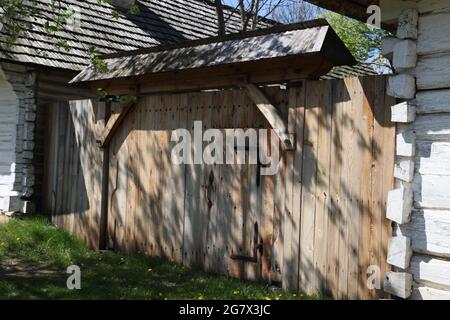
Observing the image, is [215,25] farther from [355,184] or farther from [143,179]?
[355,184]

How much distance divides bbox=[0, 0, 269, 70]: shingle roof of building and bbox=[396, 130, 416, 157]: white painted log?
17.1ft

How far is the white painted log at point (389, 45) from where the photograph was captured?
15.9 feet

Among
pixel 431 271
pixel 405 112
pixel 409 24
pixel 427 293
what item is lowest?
pixel 427 293

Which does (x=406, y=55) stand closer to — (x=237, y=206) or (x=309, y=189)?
(x=309, y=189)

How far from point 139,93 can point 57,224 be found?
2.73 metres

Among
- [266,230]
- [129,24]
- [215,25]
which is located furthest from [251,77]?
[215,25]

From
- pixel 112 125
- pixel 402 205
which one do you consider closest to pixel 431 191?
pixel 402 205

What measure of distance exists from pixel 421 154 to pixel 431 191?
339 millimetres

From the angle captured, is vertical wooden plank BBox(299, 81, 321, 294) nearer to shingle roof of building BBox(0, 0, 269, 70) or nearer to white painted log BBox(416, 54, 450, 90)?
white painted log BBox(416, 54, 450, 90)

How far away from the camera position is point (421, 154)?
468cm

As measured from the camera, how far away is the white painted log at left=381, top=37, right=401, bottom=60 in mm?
4859

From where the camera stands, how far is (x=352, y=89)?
5.33m

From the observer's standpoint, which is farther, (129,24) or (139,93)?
(129,24)

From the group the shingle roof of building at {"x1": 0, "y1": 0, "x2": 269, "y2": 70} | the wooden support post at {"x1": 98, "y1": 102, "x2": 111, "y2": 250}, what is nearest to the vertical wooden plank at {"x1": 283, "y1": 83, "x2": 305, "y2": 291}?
the wooden support post at {"x1": 98, "y1": 102, "x2": 111, "y2": 250}
